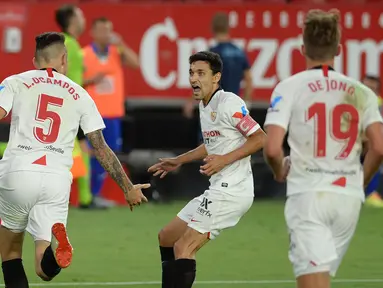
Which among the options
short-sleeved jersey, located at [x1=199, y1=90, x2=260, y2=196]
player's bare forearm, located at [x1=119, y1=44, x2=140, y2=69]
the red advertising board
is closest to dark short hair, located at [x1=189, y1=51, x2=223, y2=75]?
short-sleeved jersey, located at [x1=199, y1=90, x2=260, y2=196]

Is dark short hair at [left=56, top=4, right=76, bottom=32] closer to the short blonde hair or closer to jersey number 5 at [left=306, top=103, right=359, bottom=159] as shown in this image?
the short blonde hair

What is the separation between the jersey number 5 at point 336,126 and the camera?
6.54 m

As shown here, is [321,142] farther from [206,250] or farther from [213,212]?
[206,250]

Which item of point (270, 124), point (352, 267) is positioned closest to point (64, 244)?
point (270, 124)

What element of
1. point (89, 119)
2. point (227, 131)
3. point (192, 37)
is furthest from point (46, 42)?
point (192, 37)

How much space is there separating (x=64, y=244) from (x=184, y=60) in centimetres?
931

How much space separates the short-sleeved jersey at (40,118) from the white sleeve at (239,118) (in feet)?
3.53

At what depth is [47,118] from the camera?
25.9 feet

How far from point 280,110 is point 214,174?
193 cm

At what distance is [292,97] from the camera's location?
6523 mm

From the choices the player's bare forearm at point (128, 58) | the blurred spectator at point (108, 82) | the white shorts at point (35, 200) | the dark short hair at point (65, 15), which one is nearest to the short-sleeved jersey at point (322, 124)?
the white shorts at point (35, 200)

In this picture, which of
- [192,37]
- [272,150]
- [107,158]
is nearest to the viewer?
[272,150]

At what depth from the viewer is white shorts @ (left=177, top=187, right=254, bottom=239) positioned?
8195 mm

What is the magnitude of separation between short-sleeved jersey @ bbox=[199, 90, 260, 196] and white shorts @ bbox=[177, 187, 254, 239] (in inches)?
2.7
